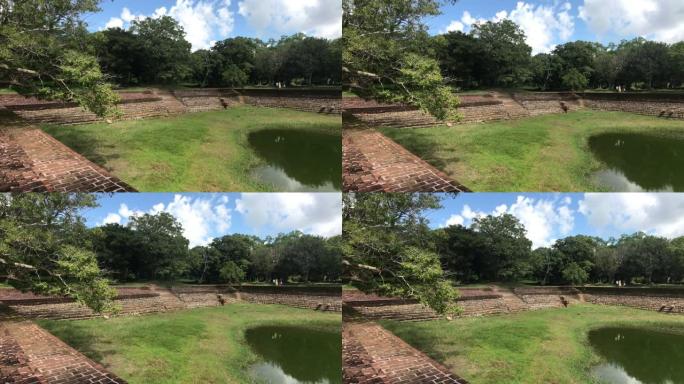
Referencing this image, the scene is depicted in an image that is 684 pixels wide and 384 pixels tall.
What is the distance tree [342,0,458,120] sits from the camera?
513 centimetres

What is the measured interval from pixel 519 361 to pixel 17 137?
5.99m

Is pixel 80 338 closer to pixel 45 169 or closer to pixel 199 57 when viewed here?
pixel 45 169

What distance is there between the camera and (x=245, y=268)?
232 inches

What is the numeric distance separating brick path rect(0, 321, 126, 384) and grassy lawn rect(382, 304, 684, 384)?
3.35 metres

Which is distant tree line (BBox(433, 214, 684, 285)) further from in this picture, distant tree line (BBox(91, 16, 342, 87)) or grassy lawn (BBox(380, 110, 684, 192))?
distant tree line (BBox(91, 16, 342, 87))

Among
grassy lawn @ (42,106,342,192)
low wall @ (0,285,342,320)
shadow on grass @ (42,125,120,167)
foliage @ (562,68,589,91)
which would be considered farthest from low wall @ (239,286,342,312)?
foliage @ (562,68,589,91)

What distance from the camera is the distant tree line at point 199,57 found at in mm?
5234

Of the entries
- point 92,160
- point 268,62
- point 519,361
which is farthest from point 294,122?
point 519,361

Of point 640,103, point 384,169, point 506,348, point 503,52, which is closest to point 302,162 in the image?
point 384,169

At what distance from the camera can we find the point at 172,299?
603 cm

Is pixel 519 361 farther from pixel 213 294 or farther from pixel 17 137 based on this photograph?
pixel 17 137

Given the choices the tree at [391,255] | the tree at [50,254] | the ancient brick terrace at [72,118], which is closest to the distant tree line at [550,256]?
the tree at [391,255]

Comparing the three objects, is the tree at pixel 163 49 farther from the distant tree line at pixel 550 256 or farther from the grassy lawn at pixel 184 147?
the distant tree line at pixel 550 256

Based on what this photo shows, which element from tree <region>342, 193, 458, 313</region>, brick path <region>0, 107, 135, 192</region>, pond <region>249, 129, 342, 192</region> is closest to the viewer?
brick path <region>0, 107, 135, 192</region>
